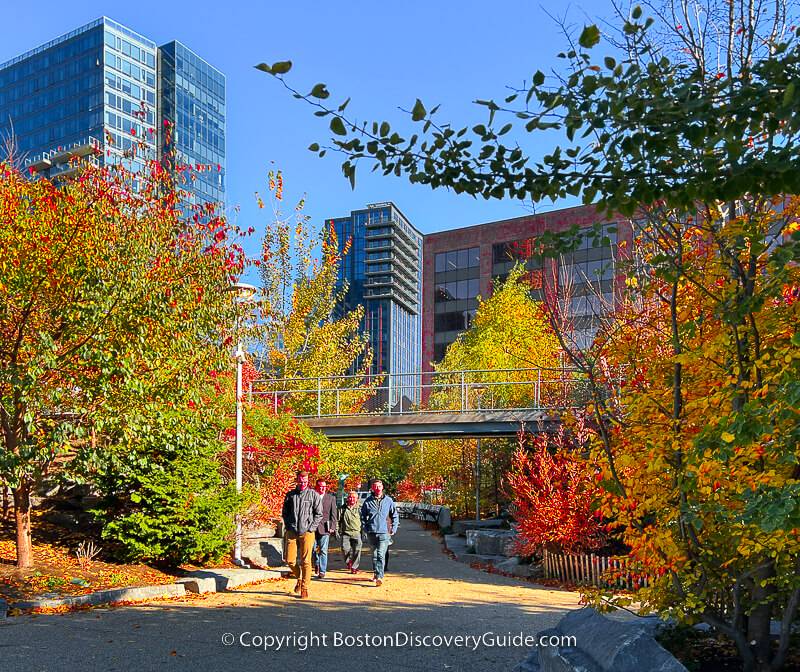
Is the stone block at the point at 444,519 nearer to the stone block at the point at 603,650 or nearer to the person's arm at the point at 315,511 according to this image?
the person's arm at the point at 315,511

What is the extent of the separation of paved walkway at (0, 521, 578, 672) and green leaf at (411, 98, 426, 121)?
518 cm

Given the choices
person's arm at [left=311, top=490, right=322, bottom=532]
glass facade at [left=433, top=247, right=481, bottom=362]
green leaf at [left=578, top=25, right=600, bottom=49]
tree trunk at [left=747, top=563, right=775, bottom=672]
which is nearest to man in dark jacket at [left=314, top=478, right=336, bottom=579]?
person's arm at [left=311, top=490, right=322, bottom=532]

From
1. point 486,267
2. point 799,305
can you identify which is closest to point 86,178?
point 799,305

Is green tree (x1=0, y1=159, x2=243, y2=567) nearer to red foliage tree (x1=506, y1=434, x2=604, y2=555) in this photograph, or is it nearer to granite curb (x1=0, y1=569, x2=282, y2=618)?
granite curb (x1=0, y1=569, x2=282, y2=618)

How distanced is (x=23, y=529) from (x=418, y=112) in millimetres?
10445

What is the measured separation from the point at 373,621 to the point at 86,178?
7.68 metres

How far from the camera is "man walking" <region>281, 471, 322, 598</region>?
11.8m

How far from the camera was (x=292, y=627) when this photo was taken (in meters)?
9.17

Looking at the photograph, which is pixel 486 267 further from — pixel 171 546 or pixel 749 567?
pixel 749 567

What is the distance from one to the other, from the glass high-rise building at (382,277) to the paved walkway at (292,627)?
159548 mm

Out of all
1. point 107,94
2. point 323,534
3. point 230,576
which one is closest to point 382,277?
point 107,94

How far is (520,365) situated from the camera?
30.1 m

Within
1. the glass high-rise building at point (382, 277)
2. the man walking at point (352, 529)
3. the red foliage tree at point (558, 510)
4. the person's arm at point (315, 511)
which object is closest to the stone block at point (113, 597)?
the person's arm at point (315, 511)

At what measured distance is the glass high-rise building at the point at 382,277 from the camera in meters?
179
